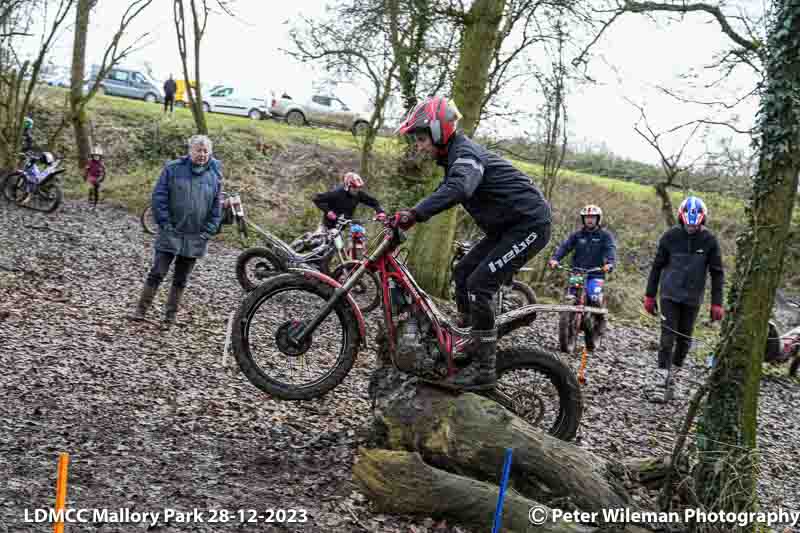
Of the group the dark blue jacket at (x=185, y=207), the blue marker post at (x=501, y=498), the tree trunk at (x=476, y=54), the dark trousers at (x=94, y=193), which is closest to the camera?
the blue marker post at (x=501, y=498)

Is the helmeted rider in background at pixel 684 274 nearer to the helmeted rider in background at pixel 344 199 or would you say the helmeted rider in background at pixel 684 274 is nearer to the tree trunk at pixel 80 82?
the helmeted rider in background at pixel 344 199

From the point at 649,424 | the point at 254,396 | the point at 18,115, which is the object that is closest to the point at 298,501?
the point at 254,396

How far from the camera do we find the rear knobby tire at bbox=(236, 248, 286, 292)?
11297mm

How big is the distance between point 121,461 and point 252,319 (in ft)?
4.46

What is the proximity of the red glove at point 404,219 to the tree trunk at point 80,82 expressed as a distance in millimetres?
16447

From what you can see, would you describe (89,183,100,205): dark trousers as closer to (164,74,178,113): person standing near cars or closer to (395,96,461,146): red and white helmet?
(164,74,178,113): person standing near cars

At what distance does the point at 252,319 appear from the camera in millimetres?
5512

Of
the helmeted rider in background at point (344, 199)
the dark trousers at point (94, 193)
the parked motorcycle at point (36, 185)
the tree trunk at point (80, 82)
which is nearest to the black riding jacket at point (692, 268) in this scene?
the helmeted rider in background at point (344, 199)

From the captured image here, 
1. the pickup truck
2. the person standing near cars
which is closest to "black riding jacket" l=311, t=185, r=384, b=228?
the person standing near cars

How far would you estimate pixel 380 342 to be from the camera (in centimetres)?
568

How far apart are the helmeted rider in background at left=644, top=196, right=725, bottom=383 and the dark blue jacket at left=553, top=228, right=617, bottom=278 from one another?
4.95ft

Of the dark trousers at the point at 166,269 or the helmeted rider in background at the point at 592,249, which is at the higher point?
the helmeted rider in background at the point at 592,249

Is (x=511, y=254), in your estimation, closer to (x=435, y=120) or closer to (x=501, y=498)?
(x=435, y=120)

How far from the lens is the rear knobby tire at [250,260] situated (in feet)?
37.1
